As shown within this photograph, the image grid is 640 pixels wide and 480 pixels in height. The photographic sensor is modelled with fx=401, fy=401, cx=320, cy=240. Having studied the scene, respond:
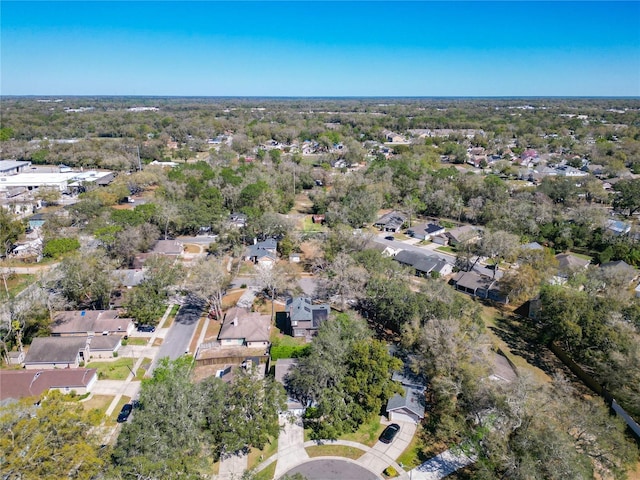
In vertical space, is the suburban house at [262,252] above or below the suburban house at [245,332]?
above

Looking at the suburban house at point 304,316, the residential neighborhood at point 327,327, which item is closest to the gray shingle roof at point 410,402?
the residential neighborhood at point 327,327

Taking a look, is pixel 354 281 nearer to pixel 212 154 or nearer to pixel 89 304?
pixel 89 304

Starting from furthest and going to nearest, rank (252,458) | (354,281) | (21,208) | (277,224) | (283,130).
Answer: (283,130) < (21,208) < (277,224) < (354,281) < (252,458)

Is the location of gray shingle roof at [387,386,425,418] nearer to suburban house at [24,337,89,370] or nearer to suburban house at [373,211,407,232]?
suburban house at [24,337,89,370]

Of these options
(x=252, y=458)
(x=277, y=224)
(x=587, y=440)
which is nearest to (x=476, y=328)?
(x=587, y=440)

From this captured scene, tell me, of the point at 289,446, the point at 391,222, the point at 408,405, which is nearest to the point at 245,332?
the point at 289,446

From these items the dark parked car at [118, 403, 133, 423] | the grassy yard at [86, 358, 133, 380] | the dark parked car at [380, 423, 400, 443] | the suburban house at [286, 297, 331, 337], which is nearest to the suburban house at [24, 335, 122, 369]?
the grassy yard at [86, 358, 133, 380]

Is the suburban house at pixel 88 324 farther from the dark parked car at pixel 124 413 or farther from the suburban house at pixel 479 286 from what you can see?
the suburban house at pixel 479 286
